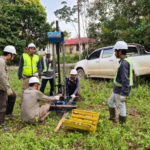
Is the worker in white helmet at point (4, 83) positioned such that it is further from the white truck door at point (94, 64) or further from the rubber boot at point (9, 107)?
the white truck door at point (94, 64)

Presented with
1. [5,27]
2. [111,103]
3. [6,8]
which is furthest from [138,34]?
[6,8]

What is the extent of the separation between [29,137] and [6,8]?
16.9 meters

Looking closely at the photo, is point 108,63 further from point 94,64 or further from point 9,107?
point 9,107

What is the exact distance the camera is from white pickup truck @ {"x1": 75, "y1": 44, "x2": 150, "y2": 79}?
20.9ft

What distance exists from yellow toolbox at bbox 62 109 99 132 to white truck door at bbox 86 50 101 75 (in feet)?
14.0

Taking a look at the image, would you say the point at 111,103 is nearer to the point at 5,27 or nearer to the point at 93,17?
the point at 93,17

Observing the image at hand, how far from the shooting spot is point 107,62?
7391 mm

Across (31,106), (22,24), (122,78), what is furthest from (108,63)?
(22,24)

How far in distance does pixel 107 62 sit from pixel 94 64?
32.9 inches

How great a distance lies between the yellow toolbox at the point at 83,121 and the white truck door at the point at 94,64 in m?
4.26

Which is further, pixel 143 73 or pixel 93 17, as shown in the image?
pixel 93 17

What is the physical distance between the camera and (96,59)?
26.2 feet

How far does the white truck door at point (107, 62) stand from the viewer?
7200 millimetres

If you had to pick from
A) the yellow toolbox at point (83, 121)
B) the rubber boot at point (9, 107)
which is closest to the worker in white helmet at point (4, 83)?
the rubber boot at point (9, 107)
